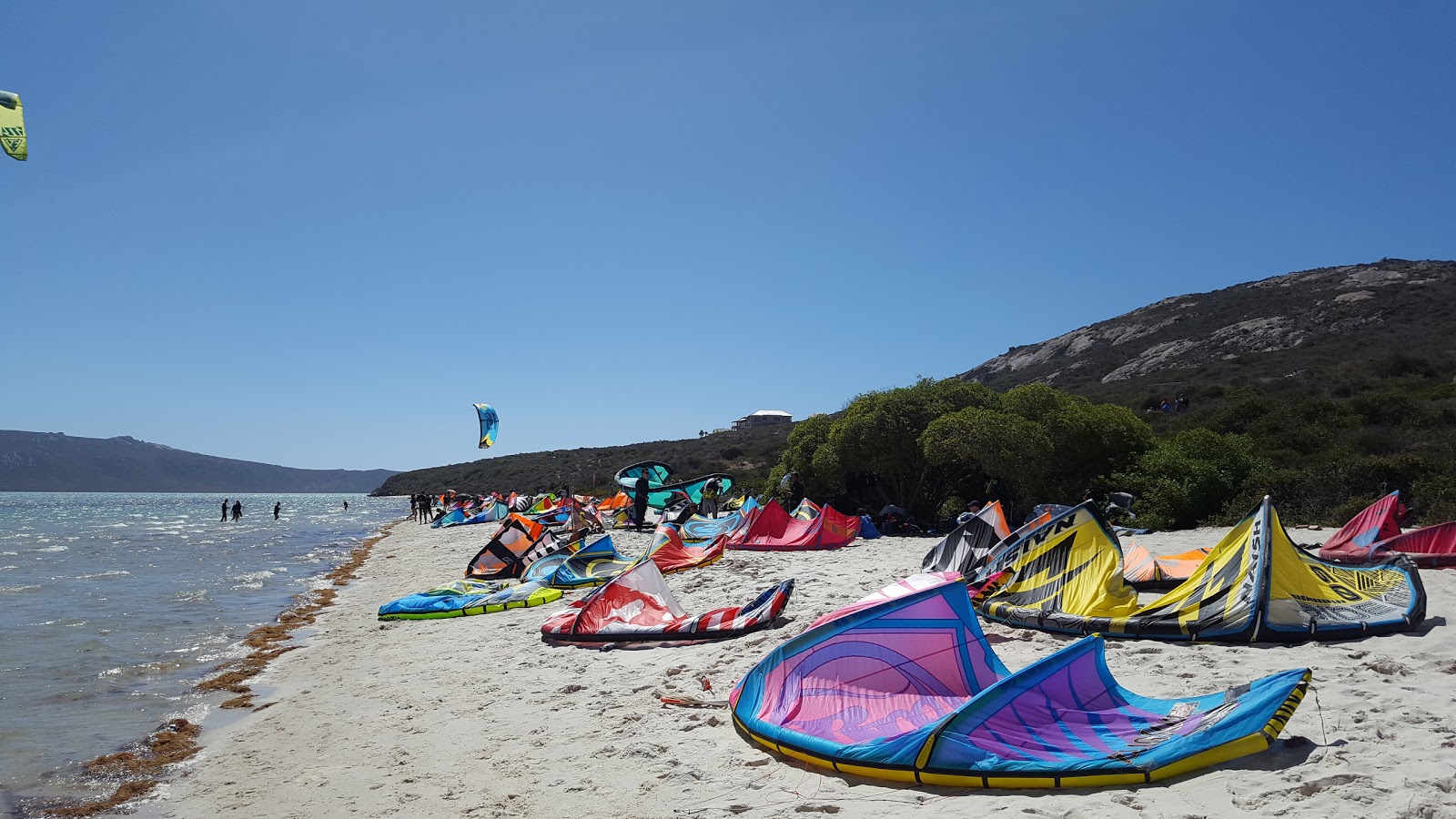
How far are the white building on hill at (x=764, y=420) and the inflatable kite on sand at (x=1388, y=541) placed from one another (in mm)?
66891

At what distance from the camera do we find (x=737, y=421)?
269 feet

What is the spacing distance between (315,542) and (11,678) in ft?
77.1

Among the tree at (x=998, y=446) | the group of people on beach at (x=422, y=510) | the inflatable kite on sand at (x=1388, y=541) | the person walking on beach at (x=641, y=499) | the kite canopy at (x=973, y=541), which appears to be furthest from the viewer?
the group of people on beach at (x=422, y=510)

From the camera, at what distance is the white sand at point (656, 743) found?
145 inches

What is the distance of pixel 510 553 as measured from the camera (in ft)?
50.2

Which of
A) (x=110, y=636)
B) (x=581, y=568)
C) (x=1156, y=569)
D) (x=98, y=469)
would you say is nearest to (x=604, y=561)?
(x=581, y=568)

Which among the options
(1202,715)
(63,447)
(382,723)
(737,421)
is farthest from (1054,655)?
(63,447)

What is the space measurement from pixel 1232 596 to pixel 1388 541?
440 centimetres

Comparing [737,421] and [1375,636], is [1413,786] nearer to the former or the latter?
[1375,636]

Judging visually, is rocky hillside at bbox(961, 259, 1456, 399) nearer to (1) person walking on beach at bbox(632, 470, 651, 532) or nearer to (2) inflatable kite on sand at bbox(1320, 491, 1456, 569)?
(1) person walking on beach at bbox(632, 470, 651, 532)

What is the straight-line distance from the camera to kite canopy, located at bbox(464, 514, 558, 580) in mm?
15055

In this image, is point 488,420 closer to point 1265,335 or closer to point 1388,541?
point 1388,541

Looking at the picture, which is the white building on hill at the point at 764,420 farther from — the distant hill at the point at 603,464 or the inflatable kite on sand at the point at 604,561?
the inflatable kite on sand at the point at 604,561

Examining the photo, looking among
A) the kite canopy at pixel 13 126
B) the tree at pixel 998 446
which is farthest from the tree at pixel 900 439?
the kite canopy at pixel 13 126
